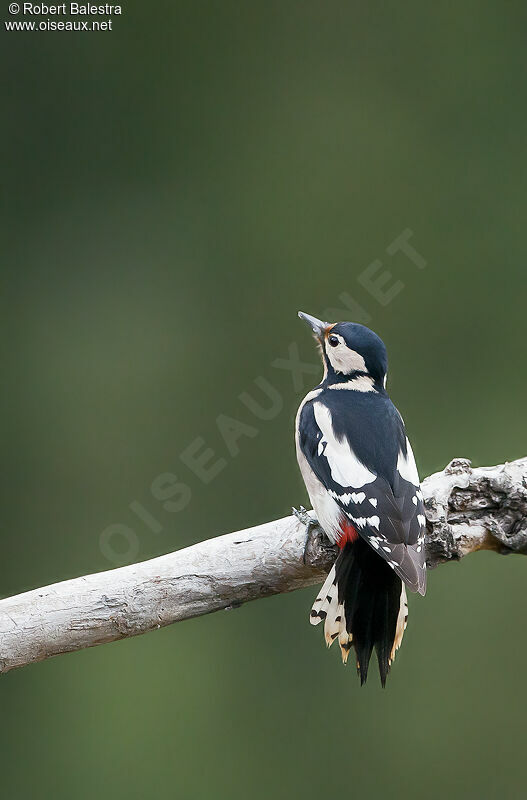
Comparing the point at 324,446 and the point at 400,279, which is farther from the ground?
the point at 400,279

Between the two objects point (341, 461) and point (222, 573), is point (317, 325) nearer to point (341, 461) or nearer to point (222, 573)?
point (341, 461)

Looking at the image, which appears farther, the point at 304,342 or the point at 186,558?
the point at 304,342

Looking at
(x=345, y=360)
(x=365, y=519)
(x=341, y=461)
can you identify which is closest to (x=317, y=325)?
(x=345, y=360)

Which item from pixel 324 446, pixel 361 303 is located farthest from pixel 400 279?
pixel 324 446

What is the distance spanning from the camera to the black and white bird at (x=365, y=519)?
4.96 ft

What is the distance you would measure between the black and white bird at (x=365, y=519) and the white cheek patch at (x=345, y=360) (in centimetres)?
10

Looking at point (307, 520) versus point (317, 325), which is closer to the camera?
point (307, 520)

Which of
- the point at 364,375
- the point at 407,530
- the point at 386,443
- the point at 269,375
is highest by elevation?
the point at 269,375

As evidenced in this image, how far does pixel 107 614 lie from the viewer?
162 centimetres

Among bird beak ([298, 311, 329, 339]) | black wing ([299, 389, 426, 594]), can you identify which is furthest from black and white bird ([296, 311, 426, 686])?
bird beak ([298, 311, 329, 339])

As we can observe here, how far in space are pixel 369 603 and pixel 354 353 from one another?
1.69ft

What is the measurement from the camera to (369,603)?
5.20ft

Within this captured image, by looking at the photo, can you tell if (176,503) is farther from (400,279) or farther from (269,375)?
(400,279)

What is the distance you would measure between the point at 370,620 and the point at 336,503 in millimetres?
198
